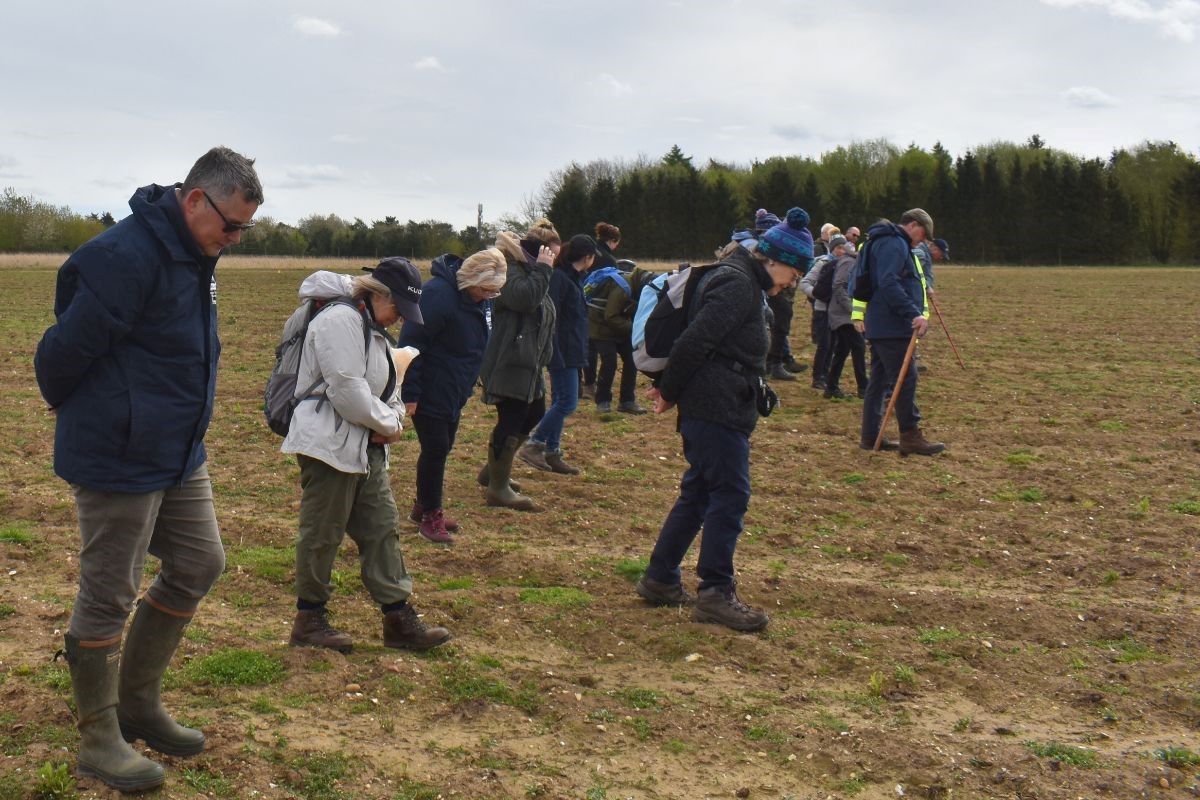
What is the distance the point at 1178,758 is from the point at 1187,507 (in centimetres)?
464

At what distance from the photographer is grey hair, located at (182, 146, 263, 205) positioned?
3.77 m

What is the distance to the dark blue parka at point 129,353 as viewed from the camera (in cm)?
356

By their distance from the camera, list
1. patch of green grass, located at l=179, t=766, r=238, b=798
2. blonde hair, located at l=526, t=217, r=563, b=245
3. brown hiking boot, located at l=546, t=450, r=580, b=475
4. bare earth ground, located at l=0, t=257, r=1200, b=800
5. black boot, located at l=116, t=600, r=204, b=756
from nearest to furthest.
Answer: patch of green grass, located at l=179, t=766, r=238, b=798 < black boot, located at l=116, t=600, r=204, b=756 < bare earth ground, located at l=0, t=257, r=1200, b=800 < blonde hair, located at l=526, t=217, r=563, b=245 < brown hiking boot, located at l=546, t=450, r=580, b=475

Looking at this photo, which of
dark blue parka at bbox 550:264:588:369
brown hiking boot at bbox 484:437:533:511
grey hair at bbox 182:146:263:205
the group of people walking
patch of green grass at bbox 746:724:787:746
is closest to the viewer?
the group of people walking

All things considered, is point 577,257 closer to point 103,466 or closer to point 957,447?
point 957,447

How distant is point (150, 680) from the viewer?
4145 mm

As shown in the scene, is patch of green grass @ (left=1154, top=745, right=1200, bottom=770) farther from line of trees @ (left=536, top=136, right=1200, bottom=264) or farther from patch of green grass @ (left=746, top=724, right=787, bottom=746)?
line of trees @ (left=536, top=136, right=1200, bottom=264)

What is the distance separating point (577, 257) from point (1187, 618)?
581cm

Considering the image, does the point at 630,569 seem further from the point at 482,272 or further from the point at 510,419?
the point at 482,272

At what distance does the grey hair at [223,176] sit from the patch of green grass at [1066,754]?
3769 millimetres

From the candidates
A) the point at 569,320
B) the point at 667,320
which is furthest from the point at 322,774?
the point at 569,320

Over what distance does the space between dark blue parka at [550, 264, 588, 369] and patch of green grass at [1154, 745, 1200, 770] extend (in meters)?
6.07

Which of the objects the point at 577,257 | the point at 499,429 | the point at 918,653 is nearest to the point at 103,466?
the point at 918,653

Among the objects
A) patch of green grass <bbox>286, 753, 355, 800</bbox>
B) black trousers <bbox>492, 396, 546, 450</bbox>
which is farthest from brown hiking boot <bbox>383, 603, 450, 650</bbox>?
black trousers <bbox>492, 396, 546, 450</bbox>
